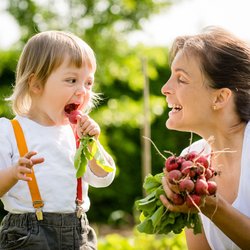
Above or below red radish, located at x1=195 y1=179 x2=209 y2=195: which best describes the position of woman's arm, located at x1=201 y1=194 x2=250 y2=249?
below

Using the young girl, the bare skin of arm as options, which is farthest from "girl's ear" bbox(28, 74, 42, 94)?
the bare skin of arm

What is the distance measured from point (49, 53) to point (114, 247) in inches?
105

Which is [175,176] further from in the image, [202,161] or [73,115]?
[73,115]

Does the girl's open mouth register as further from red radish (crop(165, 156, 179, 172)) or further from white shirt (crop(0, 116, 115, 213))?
red radish (crop(165, 156, 179, 172))

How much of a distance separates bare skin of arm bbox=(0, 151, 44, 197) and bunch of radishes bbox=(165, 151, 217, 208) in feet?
2.00

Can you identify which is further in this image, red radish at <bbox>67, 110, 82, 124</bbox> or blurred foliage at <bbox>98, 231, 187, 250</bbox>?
blurred foliage at <bbox>98, 231, 187, 250</bbox>

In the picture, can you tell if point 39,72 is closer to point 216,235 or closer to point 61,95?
point 61,95

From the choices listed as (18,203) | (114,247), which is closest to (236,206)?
(18,203)

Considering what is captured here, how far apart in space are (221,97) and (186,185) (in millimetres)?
805

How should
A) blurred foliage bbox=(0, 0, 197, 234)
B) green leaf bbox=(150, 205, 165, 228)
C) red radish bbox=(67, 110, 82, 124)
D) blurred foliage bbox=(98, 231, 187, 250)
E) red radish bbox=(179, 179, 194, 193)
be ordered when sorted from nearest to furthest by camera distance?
red radish bbox=(179, 179, 194, 193), green leaf bbox=(150, 205, 165, 228), red radish bbox=(67, 110, 82, 124), blurred foliage bbox=(98, 231, 187, 250), blurred foliage bbox=(0, 0, 197, 234)

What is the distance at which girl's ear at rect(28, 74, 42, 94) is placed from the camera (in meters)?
3.66

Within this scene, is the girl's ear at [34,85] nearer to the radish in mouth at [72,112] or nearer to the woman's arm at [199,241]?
the radish in mouth at [72,112]

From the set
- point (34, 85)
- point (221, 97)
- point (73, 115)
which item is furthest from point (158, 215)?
point (34, 85)

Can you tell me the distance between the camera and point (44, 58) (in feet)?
11.8
